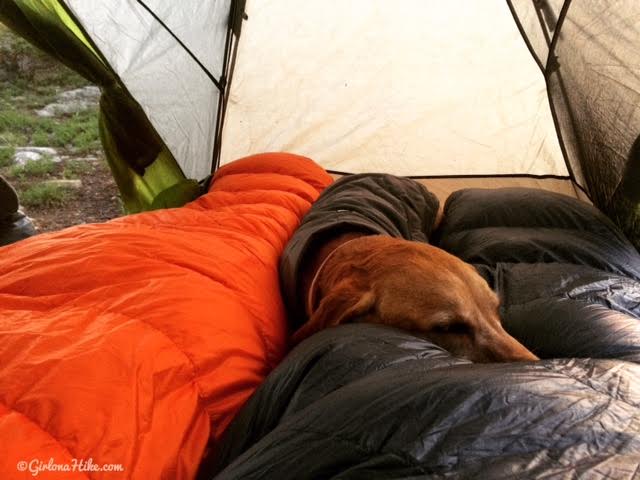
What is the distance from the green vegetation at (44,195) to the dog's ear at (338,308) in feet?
9.83

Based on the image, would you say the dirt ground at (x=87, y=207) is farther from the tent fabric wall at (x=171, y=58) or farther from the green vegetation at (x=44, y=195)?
the tent fabric wall at (x=171, y=58)

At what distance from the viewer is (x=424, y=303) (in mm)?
1549

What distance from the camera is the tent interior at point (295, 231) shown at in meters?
0.82

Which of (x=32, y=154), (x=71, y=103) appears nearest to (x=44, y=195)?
(x=32, y=154)

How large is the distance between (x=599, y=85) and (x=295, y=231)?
128 cm

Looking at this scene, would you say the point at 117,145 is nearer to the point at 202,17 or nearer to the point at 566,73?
the point at 202,17

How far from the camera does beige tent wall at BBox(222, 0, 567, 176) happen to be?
10.2 feet

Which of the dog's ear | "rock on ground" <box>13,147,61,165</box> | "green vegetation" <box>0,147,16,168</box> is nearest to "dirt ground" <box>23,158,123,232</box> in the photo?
"rock on ground" <box>13,147,61,165</box>

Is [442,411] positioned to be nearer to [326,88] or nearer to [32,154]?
[326,88]

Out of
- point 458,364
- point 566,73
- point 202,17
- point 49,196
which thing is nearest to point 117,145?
point 202,17

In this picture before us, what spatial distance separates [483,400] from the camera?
80cm

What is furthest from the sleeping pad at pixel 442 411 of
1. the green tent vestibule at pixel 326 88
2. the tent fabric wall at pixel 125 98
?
the tent fabric wall at pixel 125 98

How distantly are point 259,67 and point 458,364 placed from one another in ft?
8.35

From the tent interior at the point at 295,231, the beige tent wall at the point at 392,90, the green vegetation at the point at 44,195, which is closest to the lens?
the tent interior at the point at 295,231
